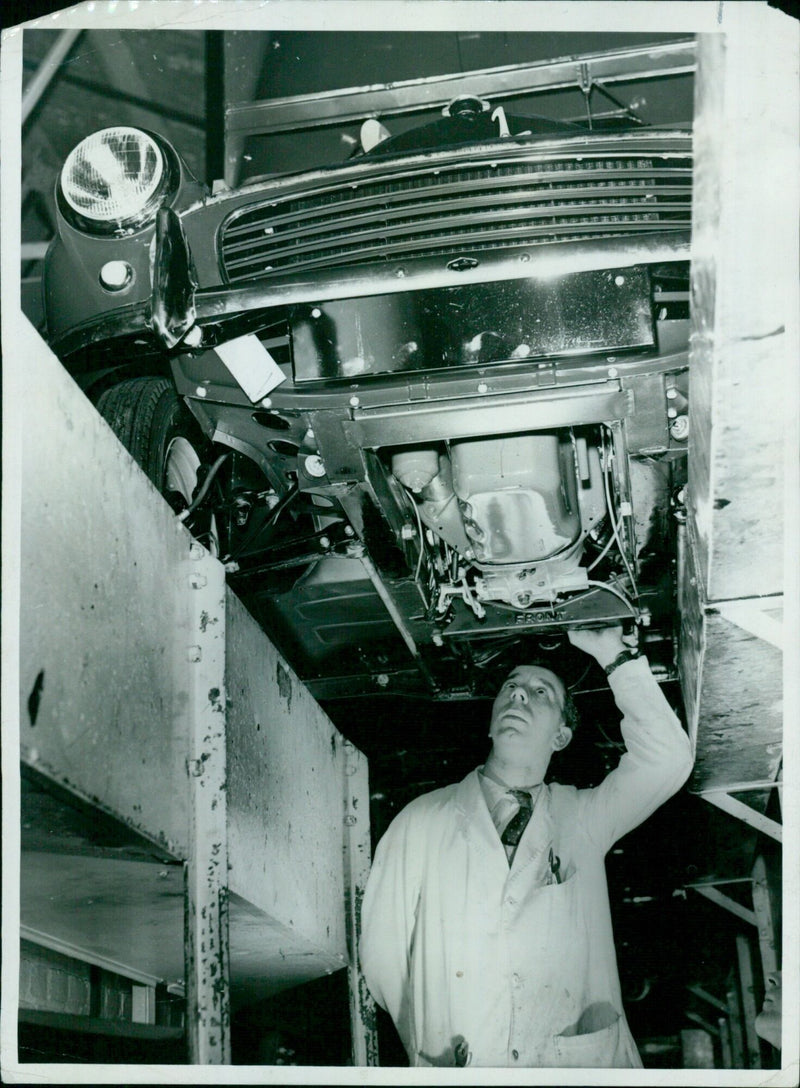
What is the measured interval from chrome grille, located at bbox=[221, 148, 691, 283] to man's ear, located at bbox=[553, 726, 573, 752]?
1225mm

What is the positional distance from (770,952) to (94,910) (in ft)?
5.47

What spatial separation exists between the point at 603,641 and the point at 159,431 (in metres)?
1.07

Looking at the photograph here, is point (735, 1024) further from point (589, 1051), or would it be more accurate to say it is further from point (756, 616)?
point (756, 616)

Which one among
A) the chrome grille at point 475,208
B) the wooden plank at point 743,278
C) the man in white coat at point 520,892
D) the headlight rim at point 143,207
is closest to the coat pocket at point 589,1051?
the man in white coat at point 520,892

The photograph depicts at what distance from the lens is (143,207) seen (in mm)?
1896

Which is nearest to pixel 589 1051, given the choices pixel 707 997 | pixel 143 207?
pixel 707 997

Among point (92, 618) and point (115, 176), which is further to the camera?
point (115, 176)

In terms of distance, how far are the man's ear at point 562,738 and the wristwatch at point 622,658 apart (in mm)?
192

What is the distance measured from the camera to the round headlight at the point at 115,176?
189 cm

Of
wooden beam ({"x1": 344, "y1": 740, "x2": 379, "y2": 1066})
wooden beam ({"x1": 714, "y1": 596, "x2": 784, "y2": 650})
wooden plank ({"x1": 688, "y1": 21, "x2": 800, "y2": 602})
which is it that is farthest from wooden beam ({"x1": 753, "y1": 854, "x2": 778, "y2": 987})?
wooden plank ({"x1": 688, "y1": 21, "x2": 800, "y2": 602})

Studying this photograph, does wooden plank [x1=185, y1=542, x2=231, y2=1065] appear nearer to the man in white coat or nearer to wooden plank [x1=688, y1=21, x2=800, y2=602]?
the man in white coat

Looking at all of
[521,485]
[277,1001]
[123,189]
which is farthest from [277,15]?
[277,1001]

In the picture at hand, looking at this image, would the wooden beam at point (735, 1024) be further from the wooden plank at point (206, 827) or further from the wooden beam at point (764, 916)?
the wooden plank at point (206, 827)

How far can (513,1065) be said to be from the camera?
204 centimetres
